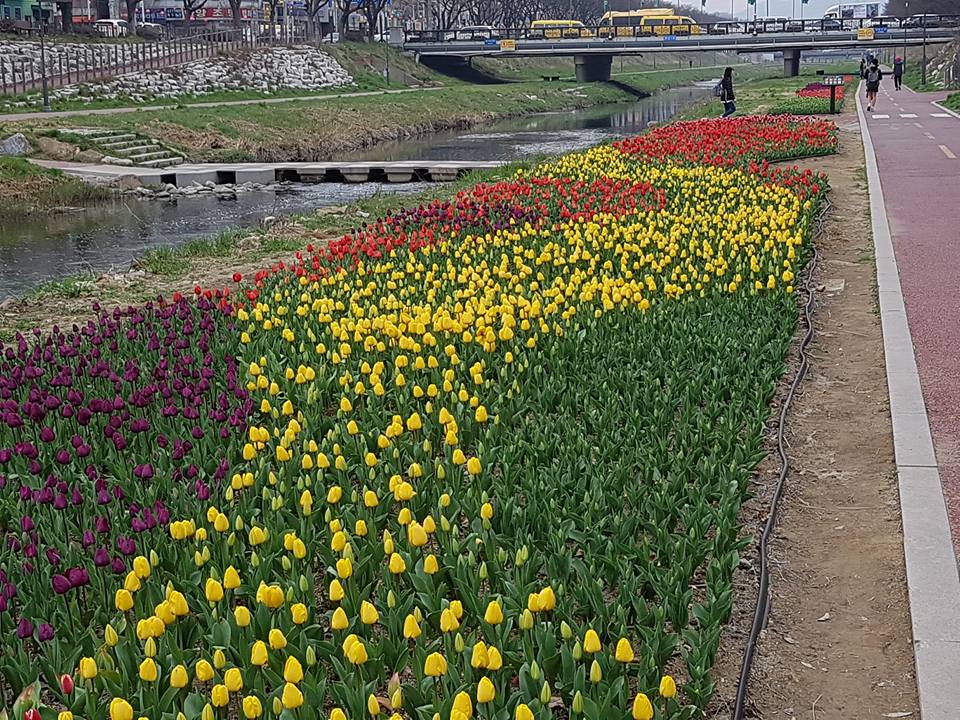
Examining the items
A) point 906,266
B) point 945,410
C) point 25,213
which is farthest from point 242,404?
point 25,213

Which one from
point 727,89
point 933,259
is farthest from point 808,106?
point 933,259

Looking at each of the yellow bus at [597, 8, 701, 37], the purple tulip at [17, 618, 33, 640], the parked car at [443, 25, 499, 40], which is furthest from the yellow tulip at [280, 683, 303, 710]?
the yellow bus at [597, 8, 701, 37]

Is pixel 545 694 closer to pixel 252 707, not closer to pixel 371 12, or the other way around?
pixel 252 707

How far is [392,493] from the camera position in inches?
204

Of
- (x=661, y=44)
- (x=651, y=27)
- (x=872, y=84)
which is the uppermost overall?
(x=651, y=27)

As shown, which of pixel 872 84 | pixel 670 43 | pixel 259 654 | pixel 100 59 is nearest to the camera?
pixel 259 654

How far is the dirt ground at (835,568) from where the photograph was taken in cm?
398

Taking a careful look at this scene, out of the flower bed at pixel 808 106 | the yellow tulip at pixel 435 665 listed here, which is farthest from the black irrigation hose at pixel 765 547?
the flower bed at pixel 808 106

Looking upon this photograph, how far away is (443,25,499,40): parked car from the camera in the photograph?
3225 inches

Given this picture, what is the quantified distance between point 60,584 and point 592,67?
8225 cm

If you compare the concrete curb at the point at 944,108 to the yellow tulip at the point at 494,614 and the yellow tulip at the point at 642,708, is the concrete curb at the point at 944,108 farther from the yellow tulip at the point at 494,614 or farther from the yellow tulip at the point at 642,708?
the yellow tulip at the point at 642,708

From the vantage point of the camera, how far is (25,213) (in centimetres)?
2236

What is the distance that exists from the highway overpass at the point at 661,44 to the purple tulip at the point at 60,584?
77845mm

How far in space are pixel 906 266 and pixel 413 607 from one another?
8182mm
